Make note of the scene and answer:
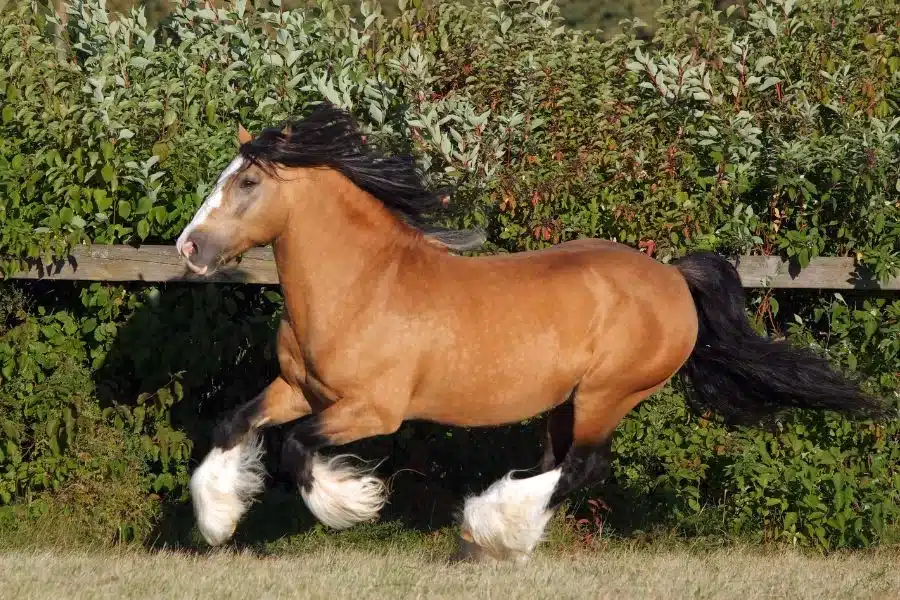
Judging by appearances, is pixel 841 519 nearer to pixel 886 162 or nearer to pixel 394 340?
pixel 886 162

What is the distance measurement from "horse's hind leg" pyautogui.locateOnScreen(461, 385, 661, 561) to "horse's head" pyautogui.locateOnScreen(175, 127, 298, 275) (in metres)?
1.61

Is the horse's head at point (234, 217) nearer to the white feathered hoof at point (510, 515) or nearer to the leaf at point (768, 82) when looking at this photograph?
the white feathered hoof at point (510, 515)

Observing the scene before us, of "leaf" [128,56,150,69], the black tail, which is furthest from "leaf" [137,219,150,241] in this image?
the black tail

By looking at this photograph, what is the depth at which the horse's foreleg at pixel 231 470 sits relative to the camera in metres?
5.99

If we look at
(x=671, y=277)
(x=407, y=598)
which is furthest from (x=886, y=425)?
(x=407, y=598)

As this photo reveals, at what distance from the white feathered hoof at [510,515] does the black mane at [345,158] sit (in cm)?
129

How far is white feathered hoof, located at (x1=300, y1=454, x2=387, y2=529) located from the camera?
19.3ft

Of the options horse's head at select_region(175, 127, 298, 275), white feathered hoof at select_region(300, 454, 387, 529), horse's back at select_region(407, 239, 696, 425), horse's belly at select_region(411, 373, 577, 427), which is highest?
horse's head at select_region(175, 127, 298, 275)

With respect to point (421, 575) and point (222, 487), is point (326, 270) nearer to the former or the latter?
point (222, 487)

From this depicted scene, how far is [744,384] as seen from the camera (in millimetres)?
6801

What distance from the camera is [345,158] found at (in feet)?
19.5

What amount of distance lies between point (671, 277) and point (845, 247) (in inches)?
53.9

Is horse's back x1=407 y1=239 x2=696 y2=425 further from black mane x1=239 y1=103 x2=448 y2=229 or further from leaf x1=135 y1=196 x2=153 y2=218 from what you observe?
leaf x1=135 y1=196 x2=153 y2=218

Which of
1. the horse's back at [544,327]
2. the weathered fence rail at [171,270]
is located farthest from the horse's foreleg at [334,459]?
the weathered fence rail at [171,270]
